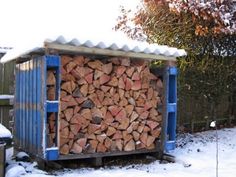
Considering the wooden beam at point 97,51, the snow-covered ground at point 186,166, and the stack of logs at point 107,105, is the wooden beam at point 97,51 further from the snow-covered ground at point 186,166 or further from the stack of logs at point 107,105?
the snow-covered ground at point 186,166

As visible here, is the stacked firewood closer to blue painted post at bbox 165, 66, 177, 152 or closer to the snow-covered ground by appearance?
the snow-covered ground

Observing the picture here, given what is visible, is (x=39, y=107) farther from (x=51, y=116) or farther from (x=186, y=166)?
Result: (x=186, y=166)

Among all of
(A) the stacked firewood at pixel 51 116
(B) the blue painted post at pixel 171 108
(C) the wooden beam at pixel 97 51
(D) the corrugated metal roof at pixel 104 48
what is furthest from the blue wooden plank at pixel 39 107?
(B) the blue painted post at pixel 171 108

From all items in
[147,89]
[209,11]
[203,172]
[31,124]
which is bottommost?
[203,172]

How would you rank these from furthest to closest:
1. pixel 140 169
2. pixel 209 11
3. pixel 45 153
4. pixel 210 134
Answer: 1. pixel 210 134
2. pixel 209 11
3. pixel 140 169
4. pixel 45 153

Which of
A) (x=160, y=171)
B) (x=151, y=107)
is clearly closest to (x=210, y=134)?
(x=151, y=107)

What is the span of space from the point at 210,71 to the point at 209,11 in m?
1.77

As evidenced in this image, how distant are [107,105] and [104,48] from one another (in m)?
1.04

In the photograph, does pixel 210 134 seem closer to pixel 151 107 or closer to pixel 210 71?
pixel 210 71

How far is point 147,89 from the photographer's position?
7926mm

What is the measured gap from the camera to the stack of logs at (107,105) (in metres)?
7.03

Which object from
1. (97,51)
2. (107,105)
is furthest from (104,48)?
(107,105)

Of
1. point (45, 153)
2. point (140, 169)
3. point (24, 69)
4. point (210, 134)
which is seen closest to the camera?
point (45, 153)

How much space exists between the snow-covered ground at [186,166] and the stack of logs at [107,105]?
1.47ft
